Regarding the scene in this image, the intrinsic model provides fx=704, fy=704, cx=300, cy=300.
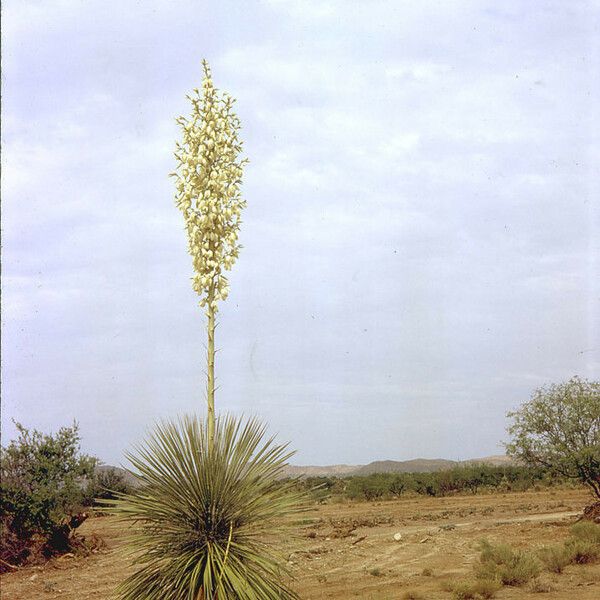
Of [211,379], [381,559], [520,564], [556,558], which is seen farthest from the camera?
[381,559]

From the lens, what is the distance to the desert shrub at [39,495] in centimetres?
1485

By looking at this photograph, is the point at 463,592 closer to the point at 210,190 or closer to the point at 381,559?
the point at 381,559

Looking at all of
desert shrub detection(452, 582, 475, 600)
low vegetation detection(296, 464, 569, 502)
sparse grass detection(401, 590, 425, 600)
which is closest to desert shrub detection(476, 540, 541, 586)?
desert shrub detection(452, 582, 475, 600)

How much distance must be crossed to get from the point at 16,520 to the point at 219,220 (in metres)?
11.7

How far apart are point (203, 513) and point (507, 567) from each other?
719 cm

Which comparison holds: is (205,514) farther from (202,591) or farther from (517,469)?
(517,469)

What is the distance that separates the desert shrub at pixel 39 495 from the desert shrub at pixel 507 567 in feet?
29.1

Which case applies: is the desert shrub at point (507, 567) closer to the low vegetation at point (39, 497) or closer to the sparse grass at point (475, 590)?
the sparse grass at point (475, 590)

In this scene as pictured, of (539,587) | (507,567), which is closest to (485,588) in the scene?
(539,587)

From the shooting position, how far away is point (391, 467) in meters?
97.4

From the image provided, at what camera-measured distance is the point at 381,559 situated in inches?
542

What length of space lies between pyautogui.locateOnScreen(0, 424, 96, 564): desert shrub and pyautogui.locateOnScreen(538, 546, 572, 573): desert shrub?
965 centimetres

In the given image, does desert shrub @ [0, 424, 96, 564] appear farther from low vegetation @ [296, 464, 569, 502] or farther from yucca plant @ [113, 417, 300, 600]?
low vegetation @ [296, 464, 569, 502]

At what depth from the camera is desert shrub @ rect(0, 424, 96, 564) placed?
48.7 feet
